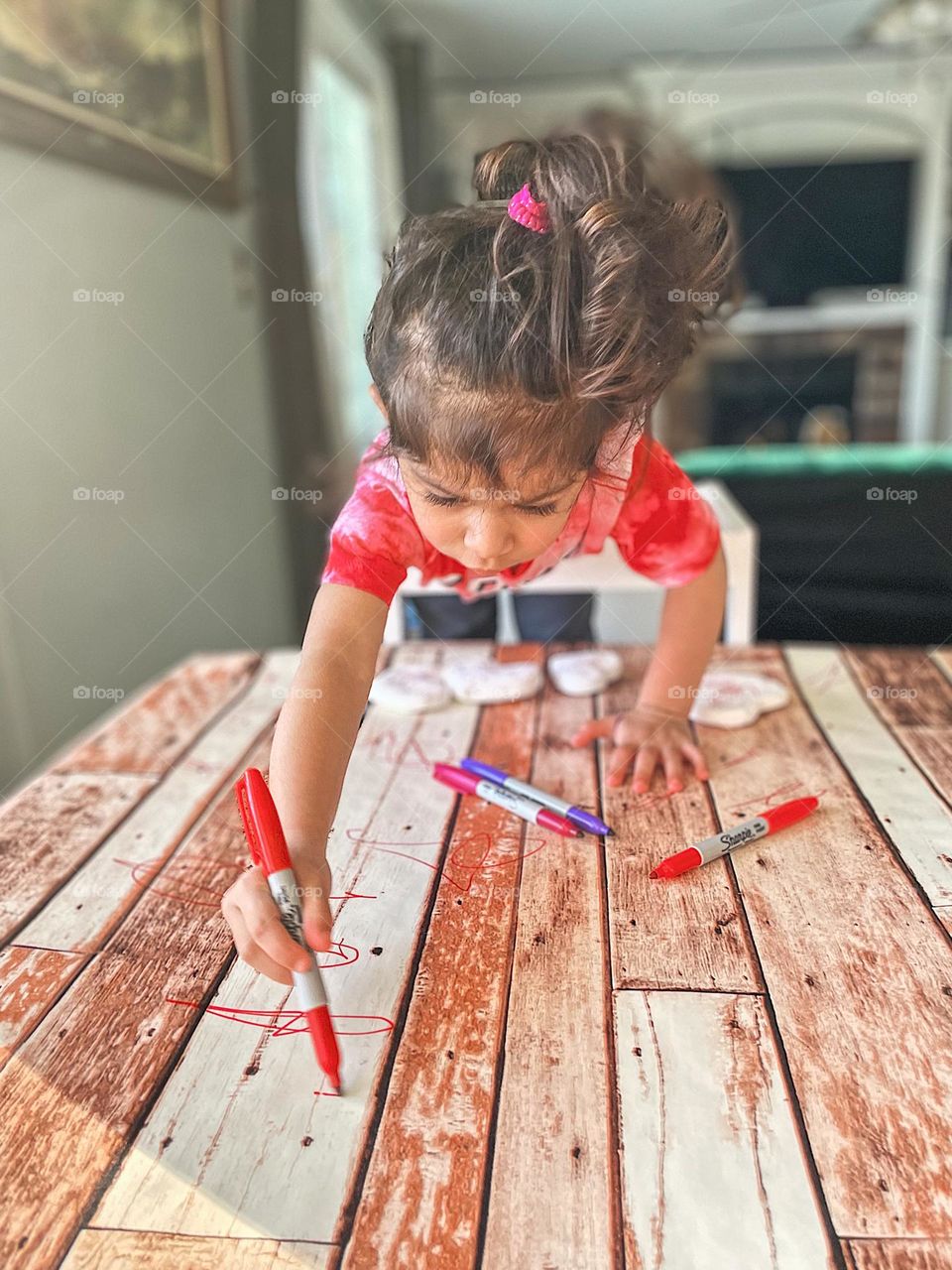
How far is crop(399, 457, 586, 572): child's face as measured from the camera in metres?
0.63

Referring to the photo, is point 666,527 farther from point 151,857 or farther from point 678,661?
point 151,857

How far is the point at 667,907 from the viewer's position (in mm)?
601

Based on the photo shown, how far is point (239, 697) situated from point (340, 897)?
0.41 metres

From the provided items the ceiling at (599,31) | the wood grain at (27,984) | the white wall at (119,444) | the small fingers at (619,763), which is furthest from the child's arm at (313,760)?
the ceiling at (599,31)

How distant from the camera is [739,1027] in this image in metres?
0.49

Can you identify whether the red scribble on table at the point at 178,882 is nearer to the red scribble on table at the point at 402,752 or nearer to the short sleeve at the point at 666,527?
the red scribble on table at the point at 402,752

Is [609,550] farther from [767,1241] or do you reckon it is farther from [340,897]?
[767,1241]

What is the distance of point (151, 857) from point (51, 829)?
0.10 metres

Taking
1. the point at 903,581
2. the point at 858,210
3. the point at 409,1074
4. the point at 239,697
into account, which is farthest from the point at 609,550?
the point at 858,210

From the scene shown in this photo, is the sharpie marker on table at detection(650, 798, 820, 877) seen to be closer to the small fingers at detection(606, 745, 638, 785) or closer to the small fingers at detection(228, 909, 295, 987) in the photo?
the small fingers at detection(606, 745, 638, 785)

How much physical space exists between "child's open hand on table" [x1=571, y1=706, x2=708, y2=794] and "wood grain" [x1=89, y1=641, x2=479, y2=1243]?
19cm

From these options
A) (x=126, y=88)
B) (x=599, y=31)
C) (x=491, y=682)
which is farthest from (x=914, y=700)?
(x=599, y=31)

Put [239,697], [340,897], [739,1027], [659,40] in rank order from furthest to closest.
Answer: [659,40]
[239,697]
[340,897]
[739,1027]

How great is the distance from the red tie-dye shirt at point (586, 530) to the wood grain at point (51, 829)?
254 mm
